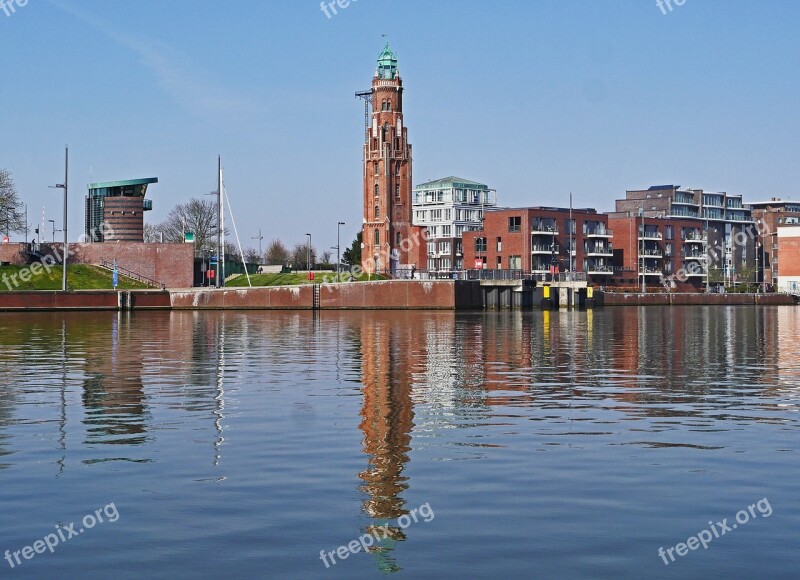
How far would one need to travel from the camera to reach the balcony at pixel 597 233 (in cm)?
17650

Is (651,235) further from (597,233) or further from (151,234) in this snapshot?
(151,234)

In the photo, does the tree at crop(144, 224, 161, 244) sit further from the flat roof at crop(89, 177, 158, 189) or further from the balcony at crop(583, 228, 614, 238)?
the balcony at crop(583, 228, 614, 238)

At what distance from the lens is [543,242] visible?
16838cm

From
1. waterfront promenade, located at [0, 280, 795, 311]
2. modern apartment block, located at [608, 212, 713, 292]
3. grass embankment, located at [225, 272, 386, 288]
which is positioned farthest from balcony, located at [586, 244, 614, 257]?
waterfront promenade, located at [0, 280, 795, 311]

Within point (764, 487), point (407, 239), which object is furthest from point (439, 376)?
point (407, 239)

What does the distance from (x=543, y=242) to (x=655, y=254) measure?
3151 centimetres

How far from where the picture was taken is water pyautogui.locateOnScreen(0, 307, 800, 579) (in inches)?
428

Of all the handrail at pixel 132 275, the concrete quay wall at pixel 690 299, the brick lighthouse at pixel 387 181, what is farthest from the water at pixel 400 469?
the concrete quay wall at pixel 690 299

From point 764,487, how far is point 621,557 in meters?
4.19

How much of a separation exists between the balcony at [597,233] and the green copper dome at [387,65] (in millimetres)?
44822

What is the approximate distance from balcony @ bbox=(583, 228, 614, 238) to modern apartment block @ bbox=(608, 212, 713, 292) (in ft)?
22.4

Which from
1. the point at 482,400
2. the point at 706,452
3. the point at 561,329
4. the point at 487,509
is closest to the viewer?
the point at 487,509

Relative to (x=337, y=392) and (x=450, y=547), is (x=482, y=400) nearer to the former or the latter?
(x=337, y=392)

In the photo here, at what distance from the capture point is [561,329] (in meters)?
65.9
